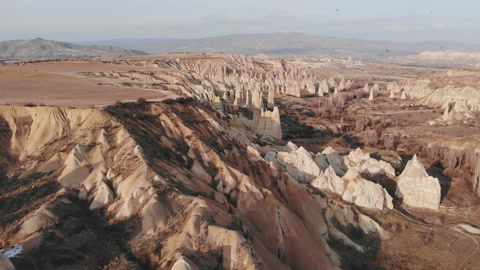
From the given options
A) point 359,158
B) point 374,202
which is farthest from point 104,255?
point 359,158

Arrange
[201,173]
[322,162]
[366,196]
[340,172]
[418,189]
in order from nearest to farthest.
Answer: [201,173] < [366,196] < [418,189] < [340,172] < [322,162]

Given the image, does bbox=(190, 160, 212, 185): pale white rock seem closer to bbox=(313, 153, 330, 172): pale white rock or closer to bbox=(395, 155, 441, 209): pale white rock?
bbox=(313, 153, 330, 172): pale white rock

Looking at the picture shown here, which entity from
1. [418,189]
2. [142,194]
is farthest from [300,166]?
[142,194]

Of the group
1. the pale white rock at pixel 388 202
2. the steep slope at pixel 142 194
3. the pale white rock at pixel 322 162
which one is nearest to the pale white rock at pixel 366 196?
the pale white rock at pixel 388 202

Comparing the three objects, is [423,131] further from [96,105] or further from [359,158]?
[96,105]

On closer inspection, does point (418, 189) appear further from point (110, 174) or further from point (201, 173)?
point (110, 174)

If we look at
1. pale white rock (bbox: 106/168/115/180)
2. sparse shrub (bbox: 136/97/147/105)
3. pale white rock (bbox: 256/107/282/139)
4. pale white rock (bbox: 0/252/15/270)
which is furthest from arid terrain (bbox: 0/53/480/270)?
pale white rock (bbox: 256/107/282/139)

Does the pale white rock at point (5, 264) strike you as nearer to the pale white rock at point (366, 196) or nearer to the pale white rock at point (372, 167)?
the pale white rock at point (366, 196)
